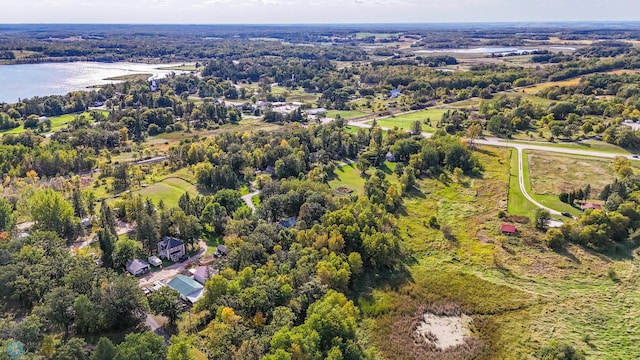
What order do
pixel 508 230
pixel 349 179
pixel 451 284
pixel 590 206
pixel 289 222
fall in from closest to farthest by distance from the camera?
pixel 451 284, pixel 289 222, pixel 508 230, pixel 590 206, pixel 349 179

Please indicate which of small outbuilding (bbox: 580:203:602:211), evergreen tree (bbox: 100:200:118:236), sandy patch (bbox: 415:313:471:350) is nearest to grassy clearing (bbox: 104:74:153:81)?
evergreen tree (bbox: 100:200:118:236)

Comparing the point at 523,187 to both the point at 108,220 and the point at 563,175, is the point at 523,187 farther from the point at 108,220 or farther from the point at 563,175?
the point at 108,220

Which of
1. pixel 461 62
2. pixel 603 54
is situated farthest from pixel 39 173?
pixel 603 54

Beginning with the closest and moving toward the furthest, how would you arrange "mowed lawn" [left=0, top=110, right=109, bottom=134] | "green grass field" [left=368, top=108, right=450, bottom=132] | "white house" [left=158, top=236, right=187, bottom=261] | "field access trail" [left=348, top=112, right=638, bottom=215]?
"white house" [left=158, top=236, right=187, bottom=261]
"field access trail" [left=348, top=112, right=638, bottom=215]
"mowed lawn" [left=0, top=110, right=109, bottom=134]
"green grass field" [left=368, top=108, right=450, bottom=132]

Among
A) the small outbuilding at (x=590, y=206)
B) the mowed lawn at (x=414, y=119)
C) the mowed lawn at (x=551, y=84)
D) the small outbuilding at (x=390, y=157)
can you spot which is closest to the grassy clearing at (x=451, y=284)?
the small outbuilding at (x=590, y=206)

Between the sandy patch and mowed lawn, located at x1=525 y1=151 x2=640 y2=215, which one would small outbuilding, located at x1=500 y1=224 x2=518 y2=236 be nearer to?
mowed lawn, located at x1=525 y1=151 x2=640 y2=215

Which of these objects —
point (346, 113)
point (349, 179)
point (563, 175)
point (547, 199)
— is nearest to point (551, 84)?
point (346, 113)

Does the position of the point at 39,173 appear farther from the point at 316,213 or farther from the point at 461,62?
the point at 461,62
